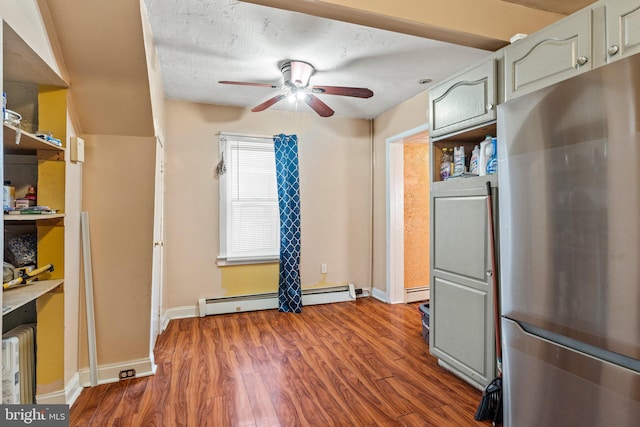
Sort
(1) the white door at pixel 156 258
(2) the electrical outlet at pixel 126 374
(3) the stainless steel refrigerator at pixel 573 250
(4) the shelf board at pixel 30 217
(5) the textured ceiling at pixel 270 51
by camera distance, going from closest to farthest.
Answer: (3) the stainless steel refrigerator at pixel 573 250 < (4) the shelf board at pixel 30 217 < (5) the textured ceiling at pixel 270 51 < (2) the electrical outlet at pixel 126 374 < (1) the white door at pixel 156 258

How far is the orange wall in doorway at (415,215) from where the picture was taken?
13.3 feet

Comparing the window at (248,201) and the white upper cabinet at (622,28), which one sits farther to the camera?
the window at (248,201)

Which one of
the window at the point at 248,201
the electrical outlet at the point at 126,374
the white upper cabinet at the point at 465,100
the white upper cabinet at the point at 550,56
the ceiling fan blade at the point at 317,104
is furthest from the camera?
the window at the point at 248,201

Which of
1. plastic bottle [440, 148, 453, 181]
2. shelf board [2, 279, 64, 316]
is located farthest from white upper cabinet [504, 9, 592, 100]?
shelf board [2, 279, 64, 316]

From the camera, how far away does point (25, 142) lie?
166cm

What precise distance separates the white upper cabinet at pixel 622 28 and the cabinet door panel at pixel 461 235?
898 millimetres

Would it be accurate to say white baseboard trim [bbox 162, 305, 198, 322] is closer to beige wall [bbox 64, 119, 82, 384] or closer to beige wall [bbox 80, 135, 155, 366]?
beige wall [bbox 80, 135, 155, 366]

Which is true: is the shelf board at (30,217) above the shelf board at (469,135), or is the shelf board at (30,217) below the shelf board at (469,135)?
below

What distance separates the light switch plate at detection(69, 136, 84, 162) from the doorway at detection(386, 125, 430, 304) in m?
3.06

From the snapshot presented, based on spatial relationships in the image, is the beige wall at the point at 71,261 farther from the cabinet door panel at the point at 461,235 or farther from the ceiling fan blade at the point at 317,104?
the cabinet door panel at the point at 461,235

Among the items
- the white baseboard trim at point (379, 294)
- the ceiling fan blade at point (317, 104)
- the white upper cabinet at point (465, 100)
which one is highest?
the ceiling fan blade at point (317, 104)

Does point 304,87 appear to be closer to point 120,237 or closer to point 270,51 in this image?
point 270,51

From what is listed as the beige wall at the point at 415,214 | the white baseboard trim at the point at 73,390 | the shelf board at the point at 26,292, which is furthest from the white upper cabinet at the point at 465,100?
the white baseboard trim at the point at 73,390

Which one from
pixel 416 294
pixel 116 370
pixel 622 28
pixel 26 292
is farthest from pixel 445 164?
pixel 116 370
